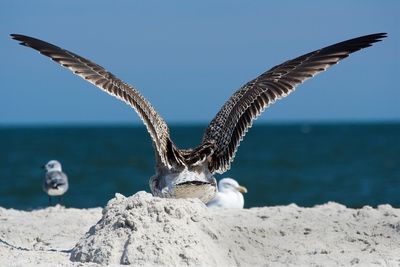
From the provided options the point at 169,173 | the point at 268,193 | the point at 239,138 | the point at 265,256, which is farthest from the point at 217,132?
the point at 268,193

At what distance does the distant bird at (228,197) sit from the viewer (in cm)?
1155

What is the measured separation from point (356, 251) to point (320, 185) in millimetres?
18348

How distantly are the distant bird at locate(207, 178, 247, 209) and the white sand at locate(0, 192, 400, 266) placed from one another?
2861 mm

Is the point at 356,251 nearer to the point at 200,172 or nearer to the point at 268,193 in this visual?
the point at 200,172

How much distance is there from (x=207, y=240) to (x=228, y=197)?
491 cm

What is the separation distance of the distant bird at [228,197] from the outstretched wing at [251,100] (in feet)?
9.25

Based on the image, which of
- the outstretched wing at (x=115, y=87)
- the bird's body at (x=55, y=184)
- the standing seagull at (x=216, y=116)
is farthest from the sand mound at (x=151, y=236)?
Result: the bird's body at (x=55, y=184)

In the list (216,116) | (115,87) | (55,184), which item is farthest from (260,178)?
(115,87)

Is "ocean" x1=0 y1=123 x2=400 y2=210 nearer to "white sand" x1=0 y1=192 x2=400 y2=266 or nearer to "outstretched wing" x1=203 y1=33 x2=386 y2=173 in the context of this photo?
"outstretched wing" x1=203 y1=33 x2=386 y2=173

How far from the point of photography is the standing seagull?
7727 mm

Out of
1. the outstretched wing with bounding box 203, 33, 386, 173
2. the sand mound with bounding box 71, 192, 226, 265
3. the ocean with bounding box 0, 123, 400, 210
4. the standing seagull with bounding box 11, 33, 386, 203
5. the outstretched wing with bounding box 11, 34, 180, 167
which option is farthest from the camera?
the ocean with bounding box 0, 123, 400, 210

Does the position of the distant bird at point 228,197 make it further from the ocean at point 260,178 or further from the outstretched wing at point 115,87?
the ocean at point 260,178

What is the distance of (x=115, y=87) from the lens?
26.1 ft

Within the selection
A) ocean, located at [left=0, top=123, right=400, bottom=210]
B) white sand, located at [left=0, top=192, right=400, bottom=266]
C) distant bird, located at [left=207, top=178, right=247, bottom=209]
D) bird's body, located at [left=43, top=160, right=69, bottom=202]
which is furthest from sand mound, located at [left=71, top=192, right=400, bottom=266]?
ocean, located at [left=0, top=123, right=400, bottom=210]
